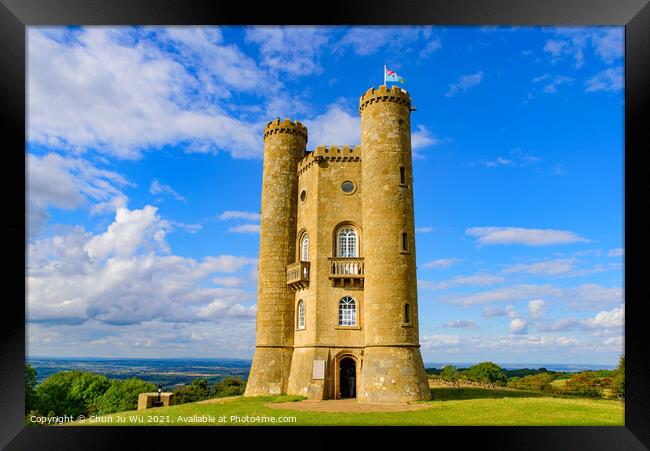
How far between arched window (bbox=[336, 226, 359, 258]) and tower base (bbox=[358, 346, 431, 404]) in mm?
5402

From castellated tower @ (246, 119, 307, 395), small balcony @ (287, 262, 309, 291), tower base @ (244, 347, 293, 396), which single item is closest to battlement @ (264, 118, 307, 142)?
castellated tower @ (246, 119, 307, 395)

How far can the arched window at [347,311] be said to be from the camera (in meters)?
27.8

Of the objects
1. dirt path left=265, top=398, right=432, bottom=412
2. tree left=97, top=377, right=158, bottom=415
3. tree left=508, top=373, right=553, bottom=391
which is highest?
dirt path left=265, top=398, right=432, bottom=412

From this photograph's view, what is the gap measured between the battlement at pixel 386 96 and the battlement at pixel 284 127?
5463mm

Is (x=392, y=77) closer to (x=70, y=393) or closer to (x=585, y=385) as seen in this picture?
(x=585, y=385)

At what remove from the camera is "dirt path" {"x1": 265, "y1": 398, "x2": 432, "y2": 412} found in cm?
2252

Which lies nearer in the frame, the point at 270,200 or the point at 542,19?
the point at 542,19

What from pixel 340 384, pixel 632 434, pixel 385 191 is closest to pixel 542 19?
pixel 632 434

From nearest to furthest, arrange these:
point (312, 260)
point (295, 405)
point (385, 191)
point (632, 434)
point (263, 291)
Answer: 1. point (632, 434)
2. point (295, 405)
3. point (385, 191)
4. point (312, 260)
5. point (263, 291)

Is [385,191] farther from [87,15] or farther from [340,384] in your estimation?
[87,15]

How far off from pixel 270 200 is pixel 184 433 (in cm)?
A: 1932

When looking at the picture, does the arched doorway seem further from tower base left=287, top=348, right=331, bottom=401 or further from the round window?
the round window

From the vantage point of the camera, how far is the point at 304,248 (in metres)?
30.5

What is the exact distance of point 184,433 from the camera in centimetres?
1378
